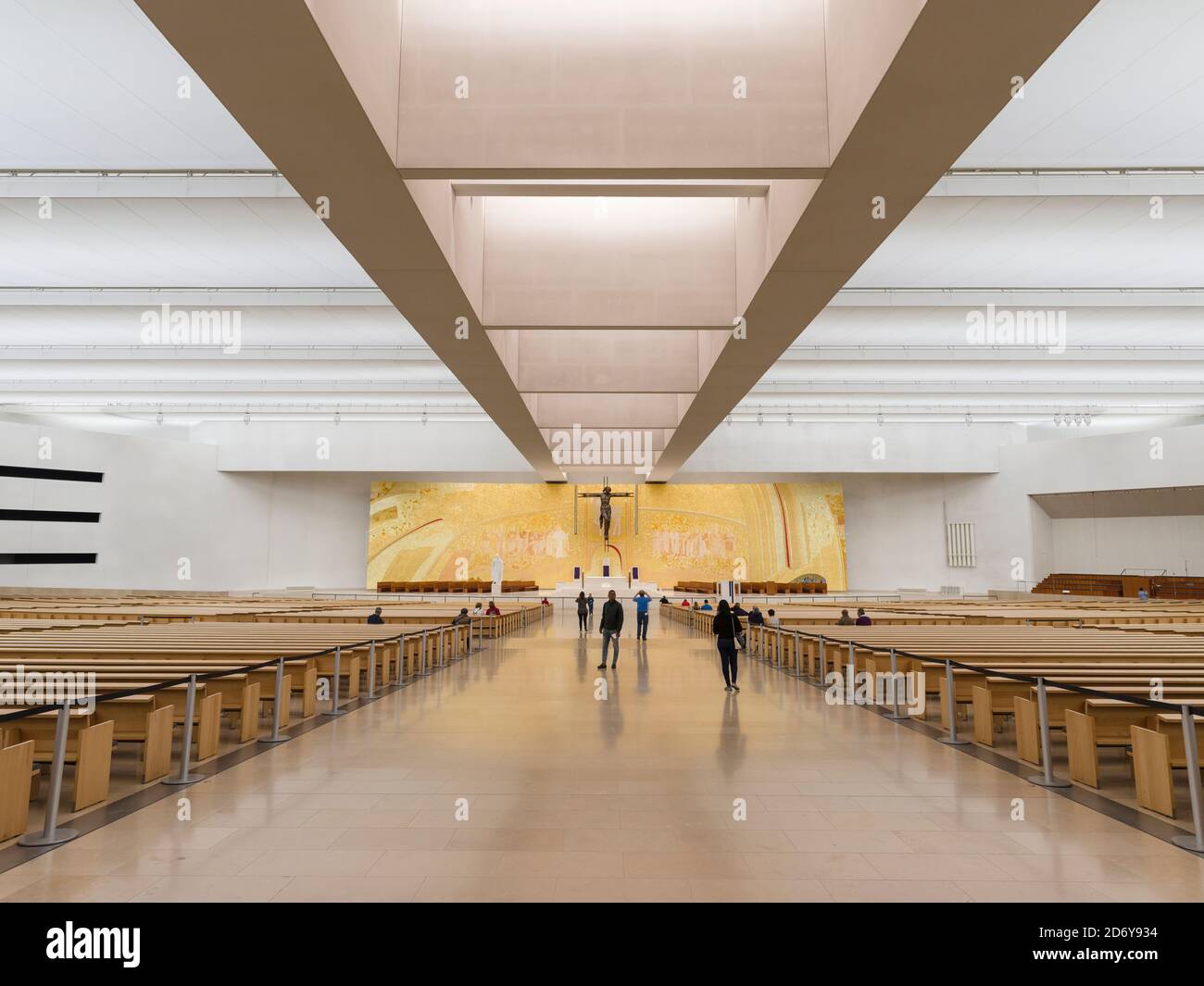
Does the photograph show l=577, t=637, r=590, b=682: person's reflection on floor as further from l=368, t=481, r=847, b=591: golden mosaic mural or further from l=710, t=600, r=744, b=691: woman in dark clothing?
l=368, t=481, r=847, b=591: golden mosaic mural

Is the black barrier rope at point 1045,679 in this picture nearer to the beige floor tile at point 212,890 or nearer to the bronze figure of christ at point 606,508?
the beige floor tile at point 212,890

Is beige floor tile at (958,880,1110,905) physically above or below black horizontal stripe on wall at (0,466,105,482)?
below

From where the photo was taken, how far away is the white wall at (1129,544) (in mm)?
24406

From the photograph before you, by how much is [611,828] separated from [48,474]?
25437 millimetres

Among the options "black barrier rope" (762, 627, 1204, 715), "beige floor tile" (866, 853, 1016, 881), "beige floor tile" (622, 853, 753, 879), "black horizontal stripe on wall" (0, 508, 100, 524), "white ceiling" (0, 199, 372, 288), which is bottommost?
"beige floor tile" (866, 853, 1016, 881)

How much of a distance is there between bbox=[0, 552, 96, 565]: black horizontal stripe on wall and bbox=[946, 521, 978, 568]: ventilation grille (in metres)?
33.2

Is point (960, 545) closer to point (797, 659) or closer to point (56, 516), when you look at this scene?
point (797, 659)

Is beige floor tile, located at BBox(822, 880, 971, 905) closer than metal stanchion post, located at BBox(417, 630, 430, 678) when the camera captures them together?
Yes

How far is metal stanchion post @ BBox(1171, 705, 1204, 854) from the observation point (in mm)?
3549

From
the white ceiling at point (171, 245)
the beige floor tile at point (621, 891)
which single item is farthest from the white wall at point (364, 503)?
the beige floor tile at point (621, 891)

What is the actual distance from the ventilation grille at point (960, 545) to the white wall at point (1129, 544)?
300 cm

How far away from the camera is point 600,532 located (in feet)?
104

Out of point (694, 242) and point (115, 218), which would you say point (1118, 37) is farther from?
point (115, 218)

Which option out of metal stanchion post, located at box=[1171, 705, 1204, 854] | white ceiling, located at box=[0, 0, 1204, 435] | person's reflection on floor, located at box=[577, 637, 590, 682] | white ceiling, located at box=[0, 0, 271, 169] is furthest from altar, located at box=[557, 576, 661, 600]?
metal stanchion post, located at box=[1171, 705, 1204, 854]
